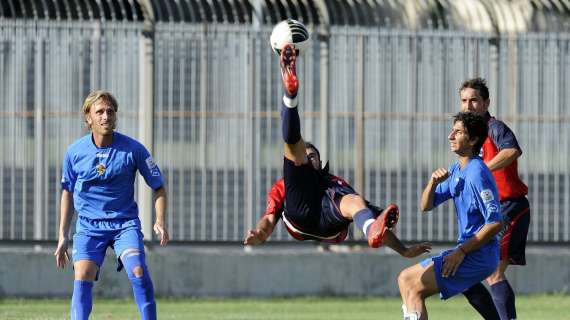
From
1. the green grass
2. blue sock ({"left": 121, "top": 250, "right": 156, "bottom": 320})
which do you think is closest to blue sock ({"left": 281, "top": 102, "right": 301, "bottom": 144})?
blue sock ({"left": 121, "top": 250, "right": 156, "bottom": 320})

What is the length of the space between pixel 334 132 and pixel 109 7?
300cm

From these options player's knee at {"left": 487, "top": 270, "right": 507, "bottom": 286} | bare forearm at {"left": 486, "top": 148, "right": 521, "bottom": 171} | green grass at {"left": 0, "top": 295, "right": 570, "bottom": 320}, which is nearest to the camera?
bare forearm at {"left": 486, "top": 148, "right": 521, "bottom": 171}

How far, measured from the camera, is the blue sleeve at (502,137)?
1110 centimetres

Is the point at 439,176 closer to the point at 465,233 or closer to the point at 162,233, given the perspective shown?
the point at 465,233

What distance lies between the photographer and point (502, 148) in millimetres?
11117

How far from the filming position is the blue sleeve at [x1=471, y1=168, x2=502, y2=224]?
9492 millimetres

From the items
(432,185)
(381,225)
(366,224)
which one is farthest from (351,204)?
(432,185)

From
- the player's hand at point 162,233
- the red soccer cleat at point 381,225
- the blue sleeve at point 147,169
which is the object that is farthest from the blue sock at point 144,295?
the red soccer cleat at point 381,225

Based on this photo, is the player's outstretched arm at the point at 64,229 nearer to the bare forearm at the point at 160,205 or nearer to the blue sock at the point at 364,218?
the bare forearm at the point at 160,205

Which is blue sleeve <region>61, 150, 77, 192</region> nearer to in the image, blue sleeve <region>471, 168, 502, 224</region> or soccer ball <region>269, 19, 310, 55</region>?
soccer ball <region>269, 19, 310, 55</region>

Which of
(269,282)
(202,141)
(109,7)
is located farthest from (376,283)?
(109,7)

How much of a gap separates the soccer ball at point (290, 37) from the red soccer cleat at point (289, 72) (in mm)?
204

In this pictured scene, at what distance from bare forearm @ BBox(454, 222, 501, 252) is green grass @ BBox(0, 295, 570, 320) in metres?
4.96

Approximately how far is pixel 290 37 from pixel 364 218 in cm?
150
